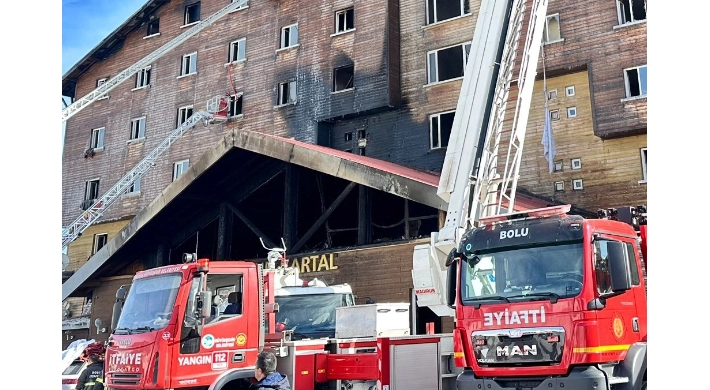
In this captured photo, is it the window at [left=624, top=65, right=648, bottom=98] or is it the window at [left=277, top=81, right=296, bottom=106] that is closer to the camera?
the window at [left=624, top=65, right=648, bottom=98]

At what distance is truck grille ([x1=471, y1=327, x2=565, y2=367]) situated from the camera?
7.71 metres

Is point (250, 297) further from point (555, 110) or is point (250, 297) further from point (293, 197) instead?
point (555, 110)

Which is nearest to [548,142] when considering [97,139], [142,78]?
[142,78]

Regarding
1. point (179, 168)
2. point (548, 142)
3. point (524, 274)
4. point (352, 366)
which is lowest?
point (352, 366)

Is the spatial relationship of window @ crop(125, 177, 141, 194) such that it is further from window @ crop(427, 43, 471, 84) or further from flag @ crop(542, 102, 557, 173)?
flag @ crop(542, 102, 557, 173)

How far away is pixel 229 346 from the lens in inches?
377

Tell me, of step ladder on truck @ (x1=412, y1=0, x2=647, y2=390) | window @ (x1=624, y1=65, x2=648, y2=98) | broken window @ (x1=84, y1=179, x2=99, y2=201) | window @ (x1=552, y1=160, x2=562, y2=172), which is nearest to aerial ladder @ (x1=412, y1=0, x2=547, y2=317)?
step ladder on truck @ (x1=412, y1=0, x2=647, y2=390)

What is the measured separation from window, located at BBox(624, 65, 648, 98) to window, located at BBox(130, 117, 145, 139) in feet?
67.9

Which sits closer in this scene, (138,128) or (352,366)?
(352,366)

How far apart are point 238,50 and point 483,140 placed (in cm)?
2034

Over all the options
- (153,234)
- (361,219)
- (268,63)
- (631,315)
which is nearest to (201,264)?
(631,315)

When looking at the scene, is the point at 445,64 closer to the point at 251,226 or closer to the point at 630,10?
the point at 630,10
